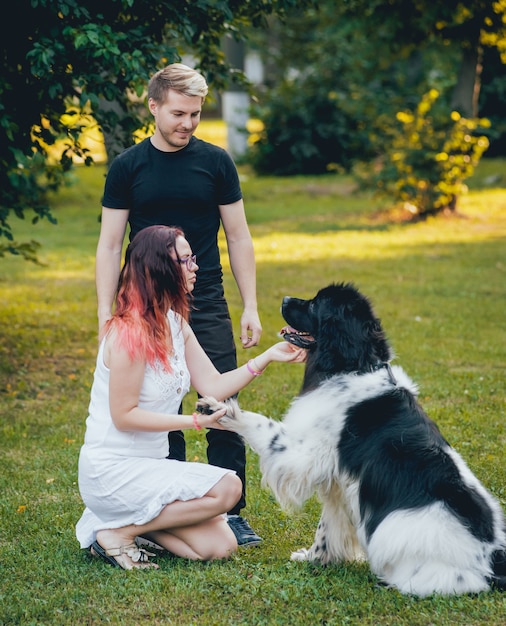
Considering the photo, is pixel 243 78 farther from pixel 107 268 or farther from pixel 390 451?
pixel 390 451

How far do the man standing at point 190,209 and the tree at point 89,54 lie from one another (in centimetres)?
152

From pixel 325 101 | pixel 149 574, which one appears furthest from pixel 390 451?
pixel 325 101

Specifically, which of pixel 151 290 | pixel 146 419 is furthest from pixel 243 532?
pixel 151 290

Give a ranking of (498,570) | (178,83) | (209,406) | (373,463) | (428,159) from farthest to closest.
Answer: (428,159) < (178,83) < (209,406) < (373,463) < (498,570)

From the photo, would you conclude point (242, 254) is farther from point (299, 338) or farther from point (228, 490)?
point (228, 490)

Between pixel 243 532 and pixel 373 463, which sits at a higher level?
pixel 373 463

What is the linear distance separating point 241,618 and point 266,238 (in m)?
11.2

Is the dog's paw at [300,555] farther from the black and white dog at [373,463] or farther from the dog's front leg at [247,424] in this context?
the dog's front leg at [247,424]

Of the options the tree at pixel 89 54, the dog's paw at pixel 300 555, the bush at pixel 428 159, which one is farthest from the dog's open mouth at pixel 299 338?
the bush at pixel 428 159

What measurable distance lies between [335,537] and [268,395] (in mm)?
2915

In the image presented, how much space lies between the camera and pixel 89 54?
223 inches

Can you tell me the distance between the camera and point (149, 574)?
3822mm

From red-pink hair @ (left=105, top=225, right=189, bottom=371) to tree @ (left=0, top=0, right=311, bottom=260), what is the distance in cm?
208

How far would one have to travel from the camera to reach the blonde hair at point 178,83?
13.1 ft
